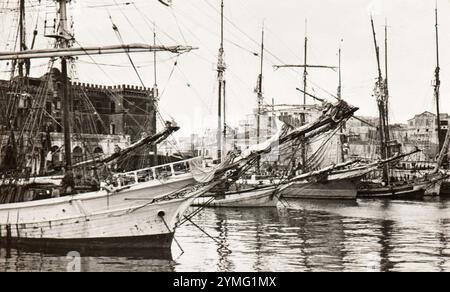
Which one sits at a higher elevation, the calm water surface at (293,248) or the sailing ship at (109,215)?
the sailing ship at (109,215)

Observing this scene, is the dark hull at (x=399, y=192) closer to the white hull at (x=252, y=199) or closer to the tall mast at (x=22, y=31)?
the white hull at (x=252, y=199)

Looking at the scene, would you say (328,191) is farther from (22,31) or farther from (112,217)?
(112,217)

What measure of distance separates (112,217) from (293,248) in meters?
6.89

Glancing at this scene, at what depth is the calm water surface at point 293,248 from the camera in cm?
1977

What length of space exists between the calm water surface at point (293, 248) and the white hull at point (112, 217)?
0.98 m

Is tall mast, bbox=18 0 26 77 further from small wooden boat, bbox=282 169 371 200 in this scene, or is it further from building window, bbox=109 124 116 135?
building window, bbox=109 124 116 135

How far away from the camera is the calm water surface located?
778 inches

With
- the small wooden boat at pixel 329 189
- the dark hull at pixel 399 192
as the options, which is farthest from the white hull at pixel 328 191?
the dark hull at pixel 399 192

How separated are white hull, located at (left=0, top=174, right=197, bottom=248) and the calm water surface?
98 centimetres

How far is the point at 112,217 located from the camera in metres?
22.8

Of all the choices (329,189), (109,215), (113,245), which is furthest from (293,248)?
(329,189)

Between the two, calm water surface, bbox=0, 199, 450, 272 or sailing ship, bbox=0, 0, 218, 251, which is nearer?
calm water surface, bbox=0, 199, 450, 272

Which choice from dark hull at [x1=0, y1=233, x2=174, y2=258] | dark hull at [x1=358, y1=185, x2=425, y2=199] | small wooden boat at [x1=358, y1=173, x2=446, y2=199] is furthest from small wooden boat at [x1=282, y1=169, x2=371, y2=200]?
dark hull at [x1=0, y1=233, x2=174, y2=258]
